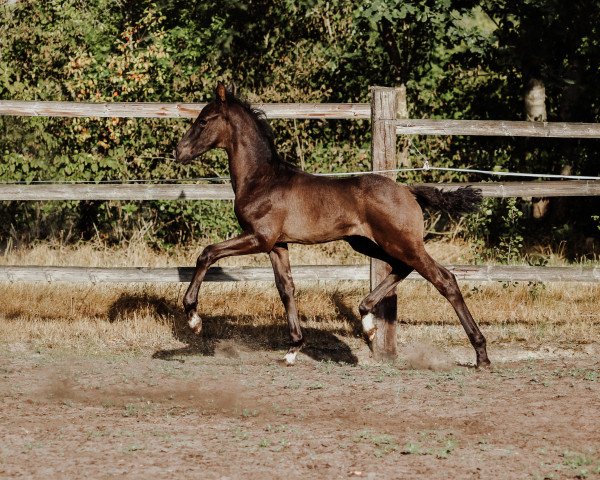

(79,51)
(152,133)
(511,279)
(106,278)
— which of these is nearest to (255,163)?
(106,278)

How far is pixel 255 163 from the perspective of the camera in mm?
7965

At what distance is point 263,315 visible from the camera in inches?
383

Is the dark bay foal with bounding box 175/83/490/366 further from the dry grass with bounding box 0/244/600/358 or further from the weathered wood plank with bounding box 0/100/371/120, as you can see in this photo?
the dry grass with bounding box 0/244/600/358

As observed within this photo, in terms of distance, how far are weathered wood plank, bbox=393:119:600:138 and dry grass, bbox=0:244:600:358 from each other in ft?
6.12

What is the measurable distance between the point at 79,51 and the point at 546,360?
6.34 meters

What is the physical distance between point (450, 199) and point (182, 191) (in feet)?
7.41

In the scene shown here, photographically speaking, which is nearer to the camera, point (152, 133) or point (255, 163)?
point (255, 163)

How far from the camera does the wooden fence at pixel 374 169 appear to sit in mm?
8508

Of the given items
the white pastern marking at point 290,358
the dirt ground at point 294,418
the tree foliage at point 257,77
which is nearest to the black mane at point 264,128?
the white pastern marking at point 290,358

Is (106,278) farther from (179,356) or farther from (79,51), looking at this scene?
Result: (79,51)

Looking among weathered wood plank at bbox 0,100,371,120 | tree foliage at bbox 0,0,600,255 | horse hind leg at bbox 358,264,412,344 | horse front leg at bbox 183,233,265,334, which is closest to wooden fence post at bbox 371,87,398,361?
weathered wood plank at bbox 0,100,371,120

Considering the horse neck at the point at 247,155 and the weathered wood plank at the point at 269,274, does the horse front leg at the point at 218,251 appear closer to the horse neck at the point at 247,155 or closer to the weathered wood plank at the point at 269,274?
the horse neck at the point at 247,155

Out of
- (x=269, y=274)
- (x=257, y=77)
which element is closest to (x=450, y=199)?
(x=269, y=274)

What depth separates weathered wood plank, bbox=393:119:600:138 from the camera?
855 cm
